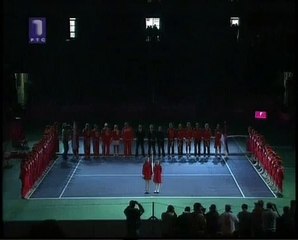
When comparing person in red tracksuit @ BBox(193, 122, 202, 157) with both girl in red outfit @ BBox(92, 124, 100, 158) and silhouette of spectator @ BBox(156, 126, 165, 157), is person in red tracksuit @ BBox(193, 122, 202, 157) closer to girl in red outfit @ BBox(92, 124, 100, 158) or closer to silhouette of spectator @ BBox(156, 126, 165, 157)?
silhouette of spectator @ BBox(156, 126, 165, 157)

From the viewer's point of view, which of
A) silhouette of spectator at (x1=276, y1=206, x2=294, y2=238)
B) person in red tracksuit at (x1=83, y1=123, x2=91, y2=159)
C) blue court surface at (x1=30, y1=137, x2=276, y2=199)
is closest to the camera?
silhouette of spectator at (x1=276, y1=206, x2=294, y2=238)

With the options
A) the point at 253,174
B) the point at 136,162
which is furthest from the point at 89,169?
the point at 253,174

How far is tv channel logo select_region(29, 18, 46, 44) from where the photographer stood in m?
27.7

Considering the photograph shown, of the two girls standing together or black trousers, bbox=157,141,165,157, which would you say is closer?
the two girls standing together

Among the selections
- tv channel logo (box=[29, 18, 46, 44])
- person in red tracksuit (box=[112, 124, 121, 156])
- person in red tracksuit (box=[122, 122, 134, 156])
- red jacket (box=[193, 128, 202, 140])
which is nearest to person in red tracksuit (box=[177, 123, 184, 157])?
red jacket (box=[193, 128, 202, 140])

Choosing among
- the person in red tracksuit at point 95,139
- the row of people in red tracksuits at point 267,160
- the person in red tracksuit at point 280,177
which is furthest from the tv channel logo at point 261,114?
the person in red tracksuit at point 280,177

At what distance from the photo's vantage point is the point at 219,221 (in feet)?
39.5

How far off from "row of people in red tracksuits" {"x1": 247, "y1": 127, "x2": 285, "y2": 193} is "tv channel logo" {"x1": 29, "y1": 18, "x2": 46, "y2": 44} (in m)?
10.5

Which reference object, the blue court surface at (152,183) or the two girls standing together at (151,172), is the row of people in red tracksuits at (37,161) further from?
the two girls standing together at (151,172)

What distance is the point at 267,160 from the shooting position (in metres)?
21.1

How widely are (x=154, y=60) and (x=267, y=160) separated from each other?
1254 cm

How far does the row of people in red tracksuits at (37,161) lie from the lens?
61.2 ft

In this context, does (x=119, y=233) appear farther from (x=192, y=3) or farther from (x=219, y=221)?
(x=192, y=3)

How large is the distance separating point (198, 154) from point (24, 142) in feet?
24.9
